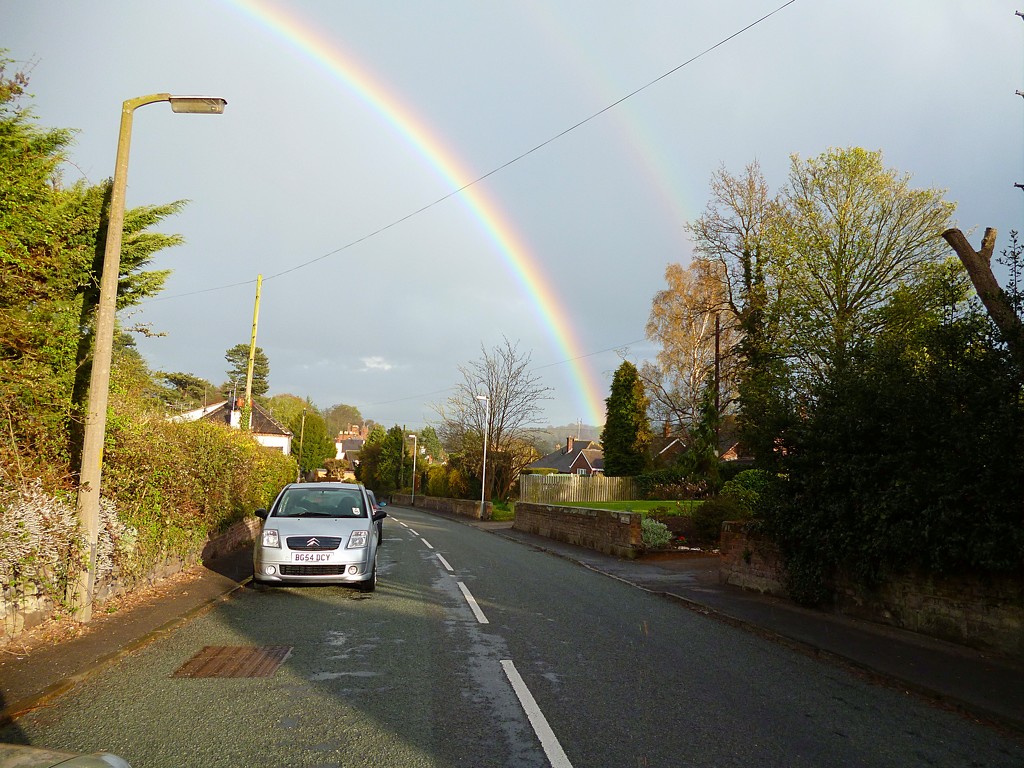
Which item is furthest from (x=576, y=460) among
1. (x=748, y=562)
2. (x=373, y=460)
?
(x=748, y=562)

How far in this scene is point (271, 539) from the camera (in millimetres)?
10055

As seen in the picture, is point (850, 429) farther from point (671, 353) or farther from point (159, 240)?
point (671, 353)

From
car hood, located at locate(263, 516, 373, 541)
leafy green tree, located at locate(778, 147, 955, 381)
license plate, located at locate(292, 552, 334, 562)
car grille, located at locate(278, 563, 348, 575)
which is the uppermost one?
leafy green tree, located at locate(778, 147, 955, 381)

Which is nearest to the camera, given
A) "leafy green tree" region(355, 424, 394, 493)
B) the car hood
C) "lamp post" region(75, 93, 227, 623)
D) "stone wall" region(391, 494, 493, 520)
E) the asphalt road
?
the asphalt road

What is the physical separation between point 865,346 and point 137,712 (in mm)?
9461

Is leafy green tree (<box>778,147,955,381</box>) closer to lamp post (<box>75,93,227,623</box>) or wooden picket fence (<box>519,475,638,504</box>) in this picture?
wooden picket fence (<box>519,475,638,504</box>)

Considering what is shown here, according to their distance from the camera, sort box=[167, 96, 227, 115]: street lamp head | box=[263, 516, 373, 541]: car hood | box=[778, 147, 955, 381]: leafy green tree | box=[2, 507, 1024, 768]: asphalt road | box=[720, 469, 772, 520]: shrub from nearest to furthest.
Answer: box=[2, 507, 1024, 768]: asphalt road → box=[167, 96, 227, 115]: street lamp head → box=[263, 516, 373, 541]: car hood → box=[720, 469, 772, 520]: shrub → box=[778, 147, 955, 381]: leafy green tree

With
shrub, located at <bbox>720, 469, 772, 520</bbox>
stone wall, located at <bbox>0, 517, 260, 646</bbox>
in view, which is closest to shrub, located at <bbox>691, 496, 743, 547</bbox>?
shrub, located at <bbox>720, 469, 772, 520</bbox>

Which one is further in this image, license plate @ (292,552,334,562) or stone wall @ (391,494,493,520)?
stone wall @ (391,494,493,520)

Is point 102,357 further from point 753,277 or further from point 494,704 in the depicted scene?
point 753,277

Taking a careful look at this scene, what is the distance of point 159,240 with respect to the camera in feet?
37.9

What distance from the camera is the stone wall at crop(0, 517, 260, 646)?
21.0ft

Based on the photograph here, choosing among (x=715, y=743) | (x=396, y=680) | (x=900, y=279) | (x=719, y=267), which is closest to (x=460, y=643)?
(x=396, y=680)

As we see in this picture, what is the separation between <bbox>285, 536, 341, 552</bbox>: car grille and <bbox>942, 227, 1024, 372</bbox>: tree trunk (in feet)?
28.2
